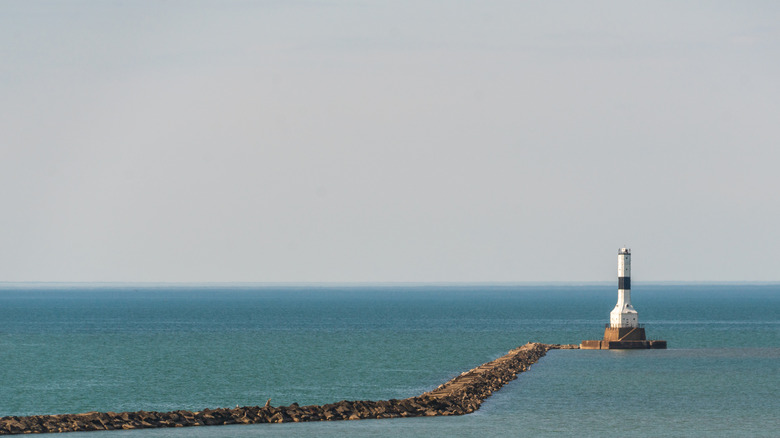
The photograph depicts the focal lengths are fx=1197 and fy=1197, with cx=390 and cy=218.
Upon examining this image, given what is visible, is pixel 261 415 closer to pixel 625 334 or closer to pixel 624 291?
pixel 624 291

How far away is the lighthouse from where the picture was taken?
86.1 m

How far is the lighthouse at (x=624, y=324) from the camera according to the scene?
86.1m

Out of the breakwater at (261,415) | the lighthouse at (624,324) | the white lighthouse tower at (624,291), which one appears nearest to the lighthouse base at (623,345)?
the lighthouse at (624,324)

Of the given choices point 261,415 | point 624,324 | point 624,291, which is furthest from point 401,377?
point 261,415

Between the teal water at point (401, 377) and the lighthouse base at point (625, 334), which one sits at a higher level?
the lighthouse base at point (625, 334)

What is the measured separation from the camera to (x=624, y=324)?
87.4 m

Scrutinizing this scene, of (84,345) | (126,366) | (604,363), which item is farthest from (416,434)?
(84,345)

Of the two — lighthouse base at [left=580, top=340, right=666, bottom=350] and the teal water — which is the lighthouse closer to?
lighthouse base at [left=580, top=340, right=666, bottom=350]

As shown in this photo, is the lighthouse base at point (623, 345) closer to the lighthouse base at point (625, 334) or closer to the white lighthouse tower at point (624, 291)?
the lighthouse base at point (625, 334)

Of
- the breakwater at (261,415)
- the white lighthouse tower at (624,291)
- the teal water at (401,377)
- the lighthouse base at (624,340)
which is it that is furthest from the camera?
the lighthouse base at (624,340)

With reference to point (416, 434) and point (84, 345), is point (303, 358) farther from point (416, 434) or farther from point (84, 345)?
point (416, 434)

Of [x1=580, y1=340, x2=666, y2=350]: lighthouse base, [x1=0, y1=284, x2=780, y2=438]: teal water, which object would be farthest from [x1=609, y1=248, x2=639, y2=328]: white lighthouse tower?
[x1=0, y1=284, x2=780, y2=438]: teal water

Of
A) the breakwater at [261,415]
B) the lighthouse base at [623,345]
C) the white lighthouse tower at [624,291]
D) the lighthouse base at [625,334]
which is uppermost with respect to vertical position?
the white lighthouse tower at [624,291]

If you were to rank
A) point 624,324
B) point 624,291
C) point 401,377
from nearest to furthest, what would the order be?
point 401,377 < point 624,291 < point 624,324
